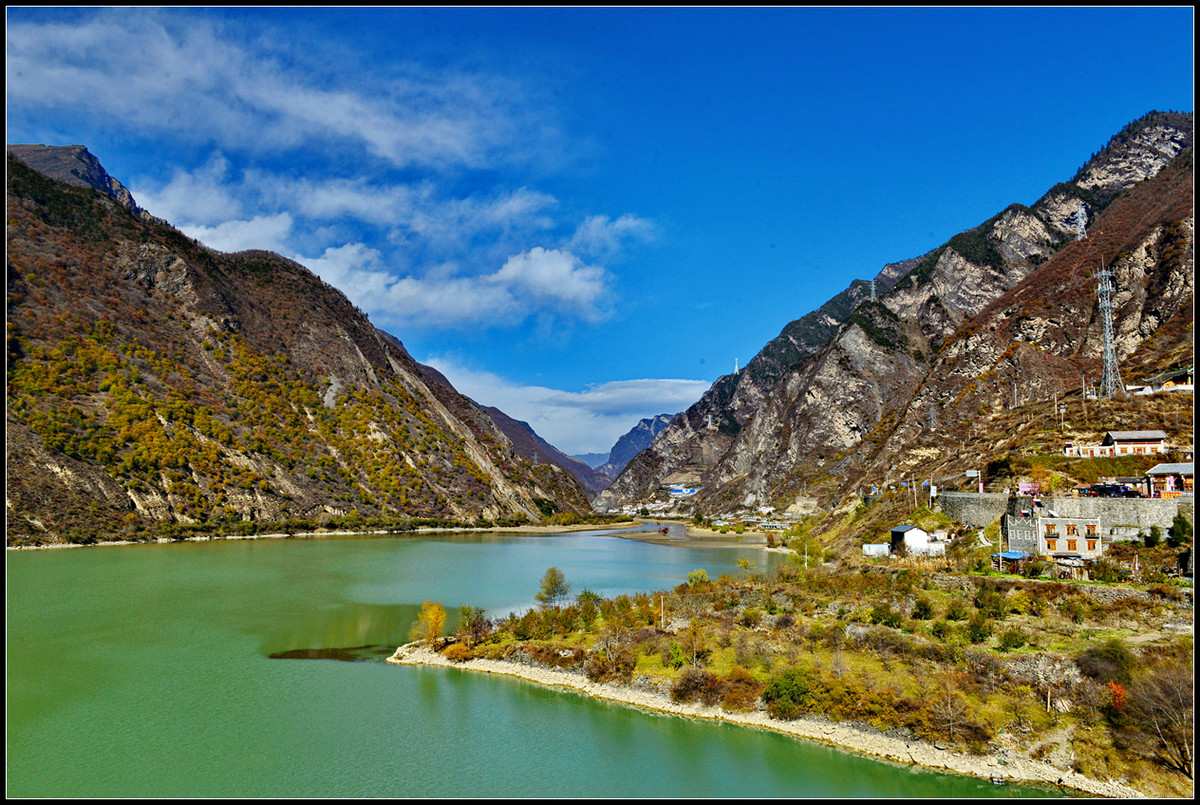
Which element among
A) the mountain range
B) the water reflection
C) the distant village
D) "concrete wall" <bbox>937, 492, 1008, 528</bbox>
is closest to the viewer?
the water reflection

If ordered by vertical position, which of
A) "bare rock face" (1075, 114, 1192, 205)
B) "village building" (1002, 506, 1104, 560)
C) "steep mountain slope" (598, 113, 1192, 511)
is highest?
"bare rock face" (1075, 114, 1192, 205)

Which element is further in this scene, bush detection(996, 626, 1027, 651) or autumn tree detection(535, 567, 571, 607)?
autumn tree detection(535, 567, 571, 607)

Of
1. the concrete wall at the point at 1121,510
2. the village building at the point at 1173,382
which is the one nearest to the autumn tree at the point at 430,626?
the concrete wall at the point at 1121,510

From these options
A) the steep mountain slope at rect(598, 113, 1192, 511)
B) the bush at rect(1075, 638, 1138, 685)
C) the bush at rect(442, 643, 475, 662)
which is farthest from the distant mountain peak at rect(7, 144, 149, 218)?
the bush at rect(1075, 638, 1138, 685)

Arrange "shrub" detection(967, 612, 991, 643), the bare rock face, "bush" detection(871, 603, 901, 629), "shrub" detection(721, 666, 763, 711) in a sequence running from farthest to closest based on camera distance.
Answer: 1. the bare rock face
2. "bush" detection(871, 603, 901, 629)
3. "shrub" detection(967, 612, 991, 643)
4. "shrub" detection(721, 666, 763, 711)

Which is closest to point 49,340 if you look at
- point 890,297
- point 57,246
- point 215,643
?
point 57,246

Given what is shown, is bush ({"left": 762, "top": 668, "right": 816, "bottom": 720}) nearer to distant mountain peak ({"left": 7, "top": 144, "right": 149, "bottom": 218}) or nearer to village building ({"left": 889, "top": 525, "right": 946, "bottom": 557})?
village building ({"left": 889, "top": 525, "right": 946, "bottom": 557})

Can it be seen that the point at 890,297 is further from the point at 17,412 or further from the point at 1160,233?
the point at 17,412
